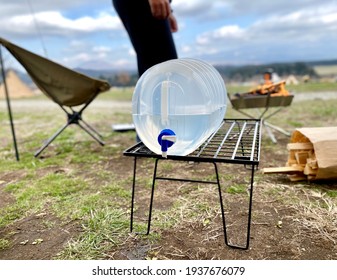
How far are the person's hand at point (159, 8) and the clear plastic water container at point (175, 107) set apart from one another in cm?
84

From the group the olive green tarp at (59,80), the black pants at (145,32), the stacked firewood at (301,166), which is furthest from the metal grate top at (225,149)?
the olive green tarp at (59,80)

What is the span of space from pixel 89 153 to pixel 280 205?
1.80 metres

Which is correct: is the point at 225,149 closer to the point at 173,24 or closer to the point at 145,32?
the point at 145,32

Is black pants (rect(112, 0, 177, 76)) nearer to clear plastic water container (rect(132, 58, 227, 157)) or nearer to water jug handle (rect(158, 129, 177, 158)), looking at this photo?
clear plastic water container (rect(132, 58, 227, 157))

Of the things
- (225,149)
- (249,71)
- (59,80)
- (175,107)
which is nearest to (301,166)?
(225,149)

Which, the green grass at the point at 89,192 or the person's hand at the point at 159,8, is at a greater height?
the person's hand at the point at 159,8

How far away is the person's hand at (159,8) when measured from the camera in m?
2.04

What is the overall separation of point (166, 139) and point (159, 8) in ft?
3.98

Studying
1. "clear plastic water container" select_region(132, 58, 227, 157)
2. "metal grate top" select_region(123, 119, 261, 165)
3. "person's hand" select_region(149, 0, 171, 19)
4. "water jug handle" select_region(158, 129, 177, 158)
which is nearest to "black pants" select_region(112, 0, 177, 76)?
"person's hand" select_region(149, 0, 171, 19)

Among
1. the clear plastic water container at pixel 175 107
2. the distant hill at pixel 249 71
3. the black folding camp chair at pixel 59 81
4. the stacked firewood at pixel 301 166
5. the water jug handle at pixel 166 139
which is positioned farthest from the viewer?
the distant hill at pixel 249 71

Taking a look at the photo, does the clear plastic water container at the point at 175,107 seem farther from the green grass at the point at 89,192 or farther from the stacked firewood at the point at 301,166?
the stacked firewood at the point at 301,166

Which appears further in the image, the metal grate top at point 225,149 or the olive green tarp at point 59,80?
the olive green tarp at point 59,80
